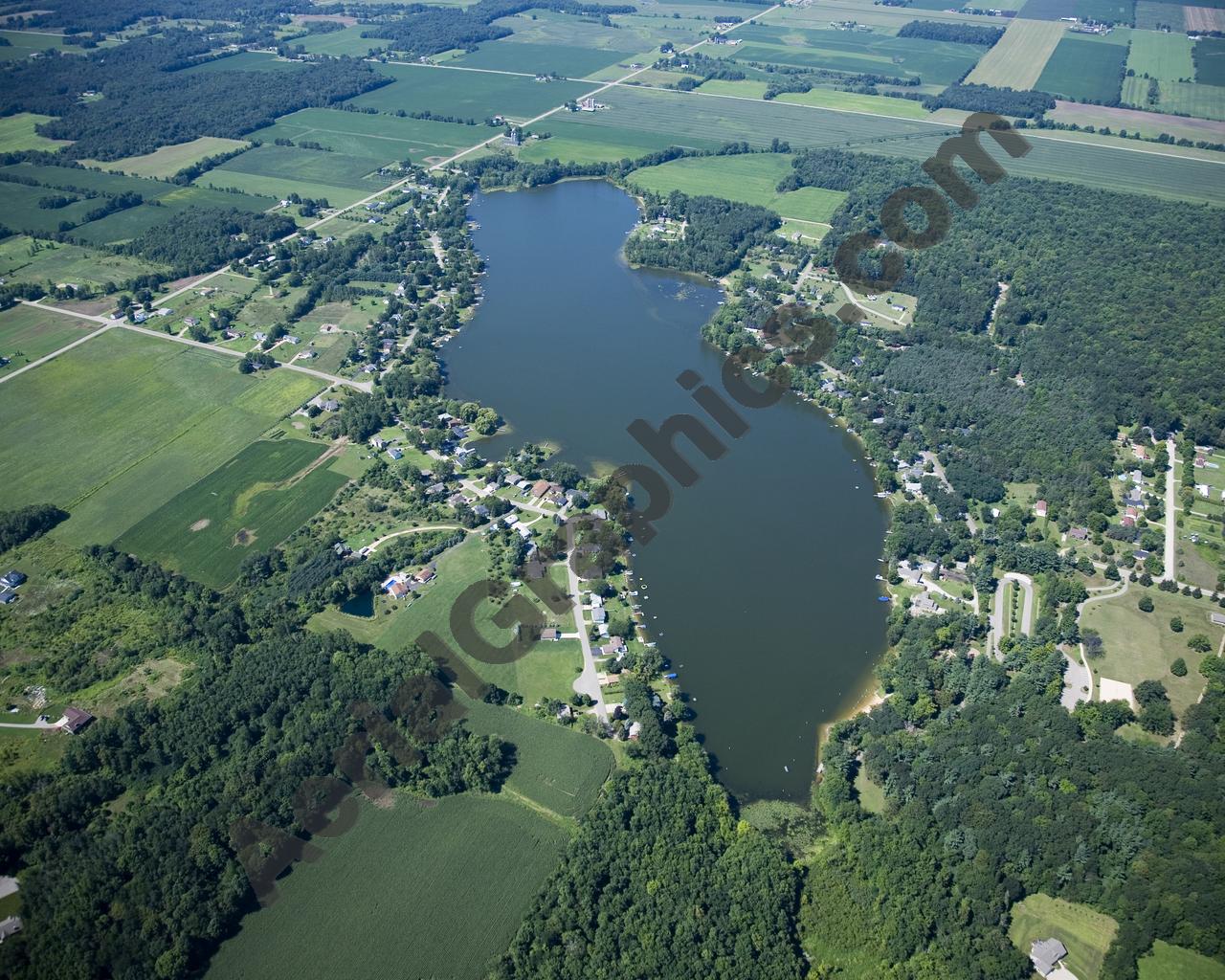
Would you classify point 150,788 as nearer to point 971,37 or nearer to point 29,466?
point 29,466

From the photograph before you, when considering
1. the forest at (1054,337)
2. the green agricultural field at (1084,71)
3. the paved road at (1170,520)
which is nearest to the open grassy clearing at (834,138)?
the forest at (1054,337)

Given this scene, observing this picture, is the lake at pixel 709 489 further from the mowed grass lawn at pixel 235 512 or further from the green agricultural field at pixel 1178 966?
the green agricultural field at pixel 1178 966

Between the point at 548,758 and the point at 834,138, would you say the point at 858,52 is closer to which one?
the point at 834,138

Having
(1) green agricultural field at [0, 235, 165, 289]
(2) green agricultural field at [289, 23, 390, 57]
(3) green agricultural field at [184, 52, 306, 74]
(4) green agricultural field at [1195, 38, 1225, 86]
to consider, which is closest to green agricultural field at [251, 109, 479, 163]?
(3) green agricultural field at [184, 52, 306, 74]

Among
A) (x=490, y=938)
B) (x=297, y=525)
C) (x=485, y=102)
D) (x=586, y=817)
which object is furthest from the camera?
(x=485, y=102)

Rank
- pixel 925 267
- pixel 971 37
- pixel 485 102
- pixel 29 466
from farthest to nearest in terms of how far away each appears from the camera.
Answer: pixel 971 37, pixel 485 102, pixel 925 267, pixel 29 466

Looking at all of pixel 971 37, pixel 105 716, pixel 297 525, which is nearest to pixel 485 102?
pixel 971 37
